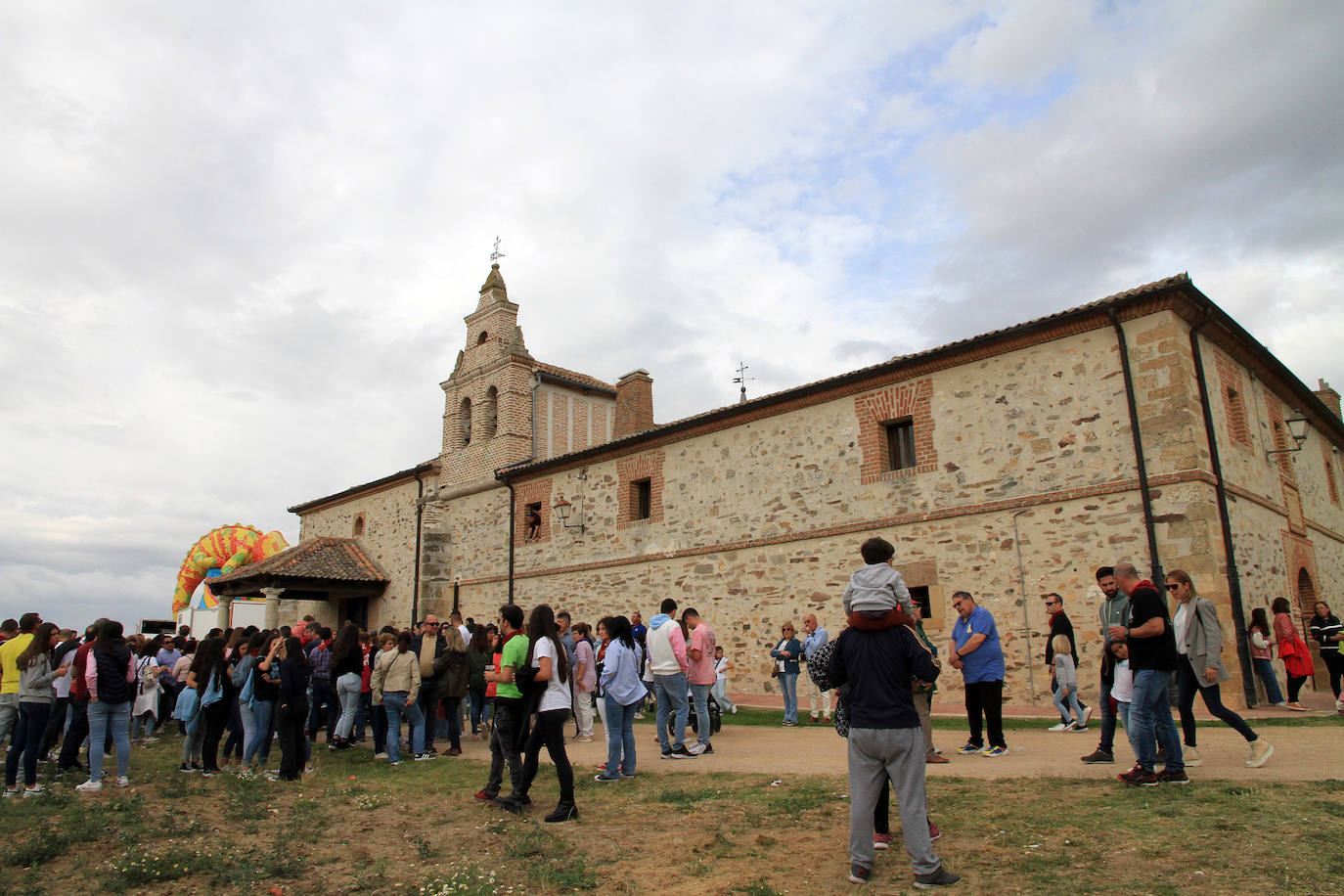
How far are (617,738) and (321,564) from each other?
65.2 ft

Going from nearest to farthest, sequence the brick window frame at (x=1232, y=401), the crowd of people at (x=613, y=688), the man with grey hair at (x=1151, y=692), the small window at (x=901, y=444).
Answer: the crowd of people at (x=613, y=688)
the man with grey hair at (x=1151, y=692)
the brick window frame at (x=1232, y=401)
the small window at (x=901, y=444)

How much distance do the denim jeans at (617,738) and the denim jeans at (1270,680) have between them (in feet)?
29.3

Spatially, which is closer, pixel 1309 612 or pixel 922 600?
pixel 922 600

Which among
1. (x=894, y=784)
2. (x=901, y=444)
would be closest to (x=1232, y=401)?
(x=901, y=444)

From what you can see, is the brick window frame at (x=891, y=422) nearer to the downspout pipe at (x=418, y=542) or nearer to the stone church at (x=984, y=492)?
the stone church at (x=984, y=492)

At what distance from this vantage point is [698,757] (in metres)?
8.80

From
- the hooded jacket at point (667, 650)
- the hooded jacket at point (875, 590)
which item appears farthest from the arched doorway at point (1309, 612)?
the hooded jacket at point (875, 590)

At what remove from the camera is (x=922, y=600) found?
540 inches

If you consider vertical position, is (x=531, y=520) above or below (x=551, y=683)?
above

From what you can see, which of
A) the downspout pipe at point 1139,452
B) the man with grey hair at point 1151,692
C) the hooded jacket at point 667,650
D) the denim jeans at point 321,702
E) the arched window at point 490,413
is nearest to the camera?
the man with grey hair at point 1151,692

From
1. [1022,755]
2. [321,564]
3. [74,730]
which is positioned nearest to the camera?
[1022,755]

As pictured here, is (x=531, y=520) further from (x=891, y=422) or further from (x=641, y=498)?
(x=891, y=422)

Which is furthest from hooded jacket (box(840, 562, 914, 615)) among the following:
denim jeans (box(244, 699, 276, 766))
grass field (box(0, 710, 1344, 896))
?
denim jeans (box(244, 699, 276, 766))

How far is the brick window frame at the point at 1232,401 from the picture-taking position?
13.0m
